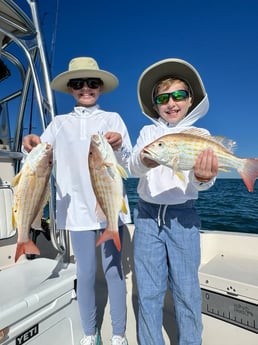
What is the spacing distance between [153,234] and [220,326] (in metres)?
1.16

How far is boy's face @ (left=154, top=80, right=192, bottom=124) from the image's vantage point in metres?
1.88

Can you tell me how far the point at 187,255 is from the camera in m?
1.83

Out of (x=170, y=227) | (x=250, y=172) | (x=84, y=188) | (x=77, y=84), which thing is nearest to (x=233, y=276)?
(x=170, y=227)

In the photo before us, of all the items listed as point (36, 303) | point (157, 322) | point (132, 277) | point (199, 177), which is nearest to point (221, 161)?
point (199, 177)

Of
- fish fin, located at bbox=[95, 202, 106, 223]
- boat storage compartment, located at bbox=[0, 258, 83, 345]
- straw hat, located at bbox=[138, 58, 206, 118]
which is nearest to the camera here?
boat storage compartment, located at bbox=[0, 258, 83, 345]

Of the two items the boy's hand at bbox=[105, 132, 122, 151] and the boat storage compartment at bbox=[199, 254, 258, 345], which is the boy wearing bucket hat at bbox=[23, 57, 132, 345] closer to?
the boy's hand at bbox=[105, 132, 122, 151]

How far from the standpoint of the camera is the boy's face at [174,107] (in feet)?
6.16

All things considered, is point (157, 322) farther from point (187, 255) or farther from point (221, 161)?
point (221, 161)

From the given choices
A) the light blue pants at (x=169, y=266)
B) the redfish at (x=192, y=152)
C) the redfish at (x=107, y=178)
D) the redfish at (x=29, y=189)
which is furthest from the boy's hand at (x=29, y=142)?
the light blue pants at (x=169, y=266)

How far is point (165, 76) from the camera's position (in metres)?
2.03

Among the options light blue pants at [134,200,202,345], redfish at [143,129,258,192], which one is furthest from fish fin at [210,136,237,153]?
light blue pants at [134,200,202,345]

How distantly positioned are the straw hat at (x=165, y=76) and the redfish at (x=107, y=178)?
0.66 meters

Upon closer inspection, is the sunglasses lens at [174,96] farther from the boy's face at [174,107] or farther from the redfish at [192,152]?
the redfish at [192,152]

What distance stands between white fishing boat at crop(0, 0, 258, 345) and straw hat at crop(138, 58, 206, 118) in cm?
81
